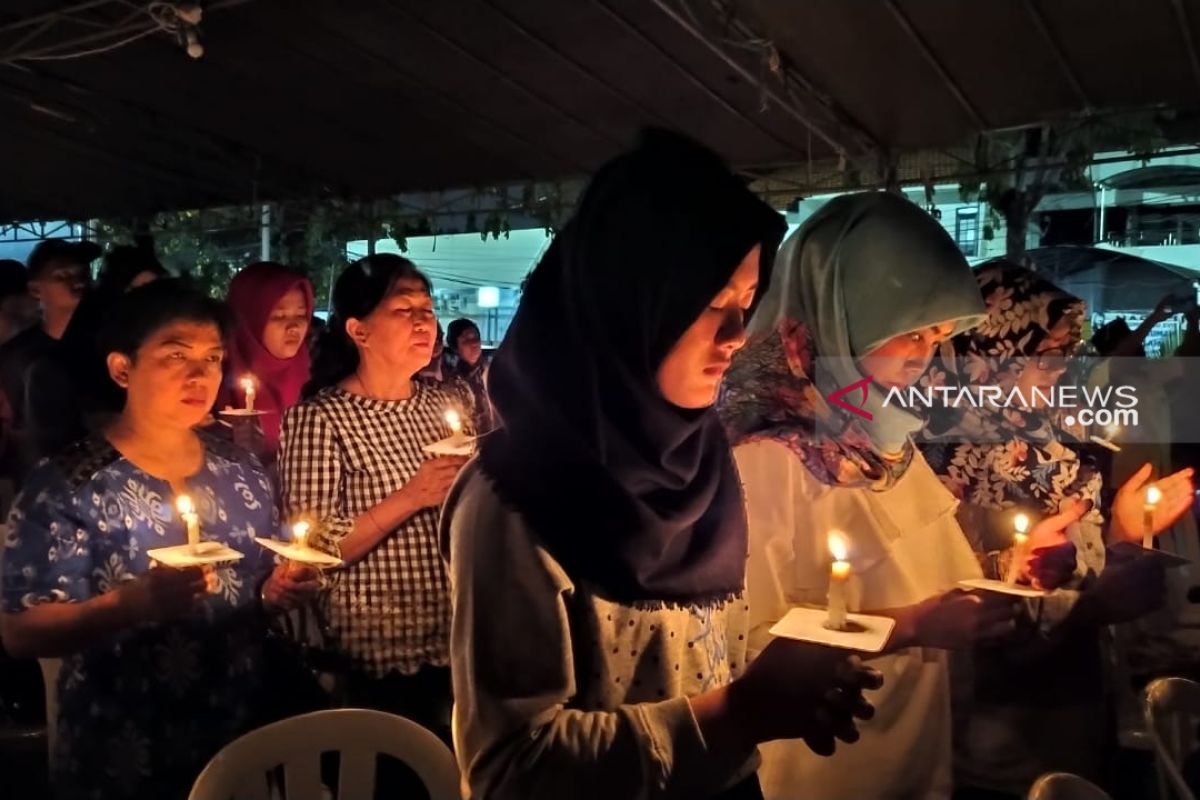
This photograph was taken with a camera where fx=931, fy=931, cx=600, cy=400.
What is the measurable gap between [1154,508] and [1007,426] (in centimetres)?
36

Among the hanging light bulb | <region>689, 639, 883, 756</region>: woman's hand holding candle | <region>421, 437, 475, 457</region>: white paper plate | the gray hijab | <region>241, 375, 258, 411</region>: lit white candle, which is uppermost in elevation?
the hanging light bulb

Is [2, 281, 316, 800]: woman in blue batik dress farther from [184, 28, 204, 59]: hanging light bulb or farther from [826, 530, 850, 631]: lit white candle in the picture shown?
[184, 28, 204, 59]: hanging light bulb

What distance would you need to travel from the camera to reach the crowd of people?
106 centimetres

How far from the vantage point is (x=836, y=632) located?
3.49 feet

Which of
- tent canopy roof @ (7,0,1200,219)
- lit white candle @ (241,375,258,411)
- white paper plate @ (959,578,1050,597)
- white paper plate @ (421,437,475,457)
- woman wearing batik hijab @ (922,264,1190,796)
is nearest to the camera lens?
white paper plate @ (959,578,1050,597)

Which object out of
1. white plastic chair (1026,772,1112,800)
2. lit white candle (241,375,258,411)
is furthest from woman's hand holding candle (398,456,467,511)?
white plastic chair (1026,772,1112,800)

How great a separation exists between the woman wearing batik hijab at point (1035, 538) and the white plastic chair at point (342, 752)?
3.69ft

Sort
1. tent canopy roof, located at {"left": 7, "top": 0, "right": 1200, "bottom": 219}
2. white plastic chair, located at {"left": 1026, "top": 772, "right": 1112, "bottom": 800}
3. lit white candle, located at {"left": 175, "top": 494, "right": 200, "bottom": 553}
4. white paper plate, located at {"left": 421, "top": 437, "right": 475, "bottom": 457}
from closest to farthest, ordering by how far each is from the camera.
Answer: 1. white plastic chair, located at {"left": 1026, "top": 772, "right": 1112, "bottom": 800}
2. lit white candle, located at {"left": 175, "top": 494, "right": 200, "bottom": 553}
3. white paper plate, located at {"left": 421, "top": 437, "right": 475, "bottom": 457}
4. tent canopy roof, located at {"left": 7, "top": 0, "right": 1200, "bottom": 219}

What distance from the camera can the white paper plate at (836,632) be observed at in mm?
1014

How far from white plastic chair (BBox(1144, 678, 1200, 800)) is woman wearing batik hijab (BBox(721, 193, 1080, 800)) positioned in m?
0.62

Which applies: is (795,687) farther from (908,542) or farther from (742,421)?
(908,542)

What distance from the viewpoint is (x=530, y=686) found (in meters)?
1.04

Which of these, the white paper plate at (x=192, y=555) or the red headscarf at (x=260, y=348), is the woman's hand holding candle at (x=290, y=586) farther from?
the red headscarf at (x=260, y=348)

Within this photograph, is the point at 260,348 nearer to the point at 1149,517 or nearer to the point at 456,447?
the point at 456,447
